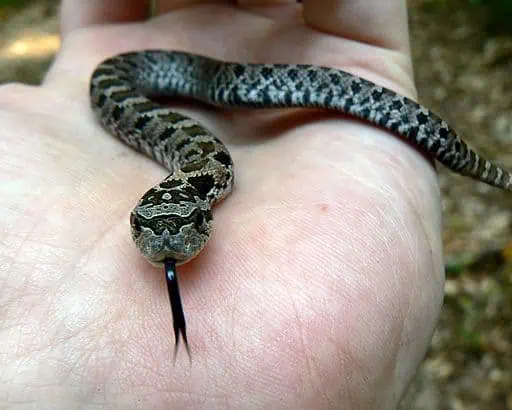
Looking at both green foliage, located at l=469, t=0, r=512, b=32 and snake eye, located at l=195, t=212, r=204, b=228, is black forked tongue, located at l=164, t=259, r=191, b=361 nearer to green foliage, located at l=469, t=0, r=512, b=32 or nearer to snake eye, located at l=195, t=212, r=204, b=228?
snake eye, located at l=195, t=212, r=204, b=228

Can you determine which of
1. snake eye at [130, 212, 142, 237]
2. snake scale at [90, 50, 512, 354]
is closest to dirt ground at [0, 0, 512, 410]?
snake scale at [90, 50, 512, 354]

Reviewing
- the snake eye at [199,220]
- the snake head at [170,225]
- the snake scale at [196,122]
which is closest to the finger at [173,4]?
the snake scale at [196,122]

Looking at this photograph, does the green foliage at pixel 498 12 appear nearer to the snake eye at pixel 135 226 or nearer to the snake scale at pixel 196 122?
the snake scale at pixel 196 122

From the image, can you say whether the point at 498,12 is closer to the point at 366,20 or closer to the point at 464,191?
the point at 464,191

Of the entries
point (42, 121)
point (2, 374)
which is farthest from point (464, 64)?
point (2, 374)

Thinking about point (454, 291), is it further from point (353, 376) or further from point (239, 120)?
point (353, 376)

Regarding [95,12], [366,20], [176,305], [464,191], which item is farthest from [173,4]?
[176,305]
